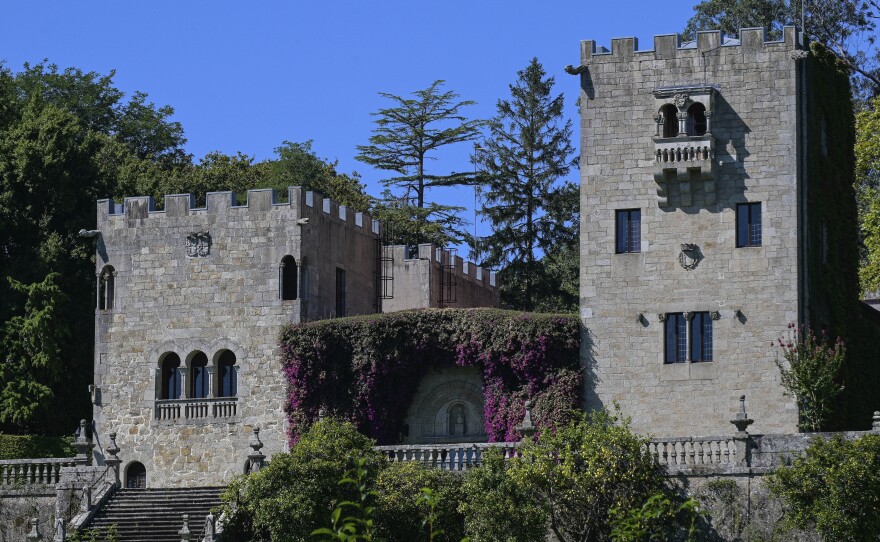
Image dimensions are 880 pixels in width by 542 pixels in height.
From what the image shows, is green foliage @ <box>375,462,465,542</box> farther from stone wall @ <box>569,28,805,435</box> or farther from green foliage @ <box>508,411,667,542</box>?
stone wall @ <box>569,28,805,435</box>

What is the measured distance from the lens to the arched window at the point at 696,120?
4925 cm

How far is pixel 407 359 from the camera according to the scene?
50.9 metres

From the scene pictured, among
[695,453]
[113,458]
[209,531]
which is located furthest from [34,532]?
[695,453]

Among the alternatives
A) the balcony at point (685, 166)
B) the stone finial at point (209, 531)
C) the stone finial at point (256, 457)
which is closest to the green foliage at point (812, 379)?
the balcony at point (685, 166)

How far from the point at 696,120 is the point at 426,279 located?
38.8ft

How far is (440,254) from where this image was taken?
5984 cm

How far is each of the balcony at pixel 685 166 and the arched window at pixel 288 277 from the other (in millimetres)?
9962

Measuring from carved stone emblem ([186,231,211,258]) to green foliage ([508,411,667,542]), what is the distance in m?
13.3

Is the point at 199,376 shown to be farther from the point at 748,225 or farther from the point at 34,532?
the point at 748,225

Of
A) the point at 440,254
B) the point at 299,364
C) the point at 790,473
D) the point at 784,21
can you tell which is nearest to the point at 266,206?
the point at 299,364

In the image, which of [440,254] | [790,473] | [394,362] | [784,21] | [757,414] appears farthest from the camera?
[784,21]

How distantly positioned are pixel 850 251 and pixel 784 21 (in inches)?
767

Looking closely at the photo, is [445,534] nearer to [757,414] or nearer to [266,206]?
[757,414]

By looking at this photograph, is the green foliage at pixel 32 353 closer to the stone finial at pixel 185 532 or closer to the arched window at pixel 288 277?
the arched window at pixel 288 277
